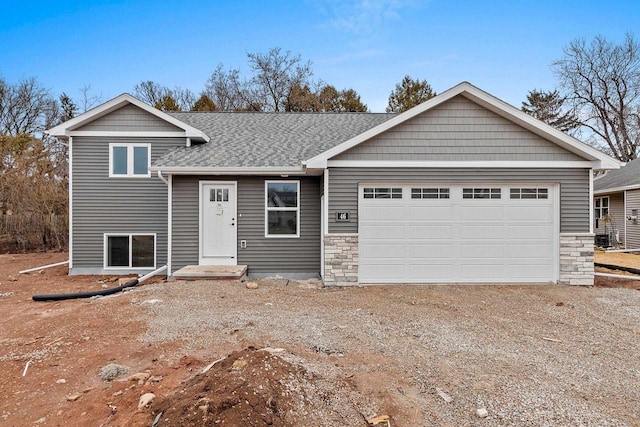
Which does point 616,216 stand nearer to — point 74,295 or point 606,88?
point 606,88

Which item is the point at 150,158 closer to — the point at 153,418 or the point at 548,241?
the point at 153,418

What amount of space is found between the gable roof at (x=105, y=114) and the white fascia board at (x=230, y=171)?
4.91ft

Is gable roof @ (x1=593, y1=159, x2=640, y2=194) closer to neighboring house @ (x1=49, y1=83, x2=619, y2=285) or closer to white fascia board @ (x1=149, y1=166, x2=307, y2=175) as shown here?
neighboring house @ (x1=49, y1=83, x2=619, y2=285)

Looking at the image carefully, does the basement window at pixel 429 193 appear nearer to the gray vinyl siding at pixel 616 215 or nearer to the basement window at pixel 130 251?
the basement window at pixel 130 251

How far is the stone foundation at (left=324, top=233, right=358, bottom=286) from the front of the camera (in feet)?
24.3

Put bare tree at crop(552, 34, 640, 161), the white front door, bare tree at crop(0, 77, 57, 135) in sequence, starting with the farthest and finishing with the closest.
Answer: bare tree at crop(552, 34, 640, 161) < bare tree at crop(0, 77, 57, 135) < the white front door

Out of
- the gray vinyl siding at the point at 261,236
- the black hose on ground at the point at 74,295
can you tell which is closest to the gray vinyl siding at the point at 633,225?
the gray vinyl siding at the point at 261,236

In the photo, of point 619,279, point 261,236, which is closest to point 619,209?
point 619,279

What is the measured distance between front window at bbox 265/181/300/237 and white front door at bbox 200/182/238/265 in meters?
0.88

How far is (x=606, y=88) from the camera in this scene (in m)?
24.9

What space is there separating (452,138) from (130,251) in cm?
844

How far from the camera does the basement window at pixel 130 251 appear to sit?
8.94 metres

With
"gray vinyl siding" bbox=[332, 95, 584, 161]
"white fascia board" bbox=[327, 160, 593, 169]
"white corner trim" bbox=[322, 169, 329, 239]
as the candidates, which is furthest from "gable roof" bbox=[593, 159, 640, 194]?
"white corner trim" bbox=[322, 169, 329, 239]

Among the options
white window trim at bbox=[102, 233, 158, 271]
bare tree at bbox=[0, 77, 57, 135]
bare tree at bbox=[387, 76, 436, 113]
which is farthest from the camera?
bare tree at bbox=[387, 76, 436, 113]
